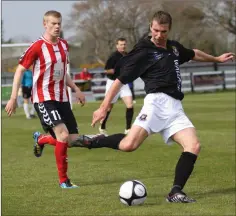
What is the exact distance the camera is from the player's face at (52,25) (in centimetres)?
866

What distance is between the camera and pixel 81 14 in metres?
43.2

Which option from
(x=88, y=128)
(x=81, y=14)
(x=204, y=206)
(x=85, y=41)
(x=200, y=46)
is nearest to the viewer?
(x=204, y=206)

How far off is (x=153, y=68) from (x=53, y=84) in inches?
71.6

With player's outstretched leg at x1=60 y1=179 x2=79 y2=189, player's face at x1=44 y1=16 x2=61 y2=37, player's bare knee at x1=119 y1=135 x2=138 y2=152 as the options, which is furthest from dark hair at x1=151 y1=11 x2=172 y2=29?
player's outstretched leg at x1=60 y1=179 x2=79 y2=189

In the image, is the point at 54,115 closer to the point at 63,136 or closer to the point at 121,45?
the point at 63,136

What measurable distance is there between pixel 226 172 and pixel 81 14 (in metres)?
34.2

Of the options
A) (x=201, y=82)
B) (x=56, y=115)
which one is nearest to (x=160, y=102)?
(x=56, y=115)

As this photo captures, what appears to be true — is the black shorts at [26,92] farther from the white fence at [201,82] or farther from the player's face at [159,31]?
the player's face at [159,31]

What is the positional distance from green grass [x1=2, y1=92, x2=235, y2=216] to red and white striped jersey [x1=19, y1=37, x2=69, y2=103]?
4.08 feet

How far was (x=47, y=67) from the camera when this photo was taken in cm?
889

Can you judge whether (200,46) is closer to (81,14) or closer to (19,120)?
(81,14)

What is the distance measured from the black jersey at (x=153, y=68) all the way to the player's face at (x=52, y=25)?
142 centimetres

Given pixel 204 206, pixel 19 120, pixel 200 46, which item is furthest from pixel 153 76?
pixel 200 46

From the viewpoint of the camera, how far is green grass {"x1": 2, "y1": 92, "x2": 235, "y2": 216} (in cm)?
743
